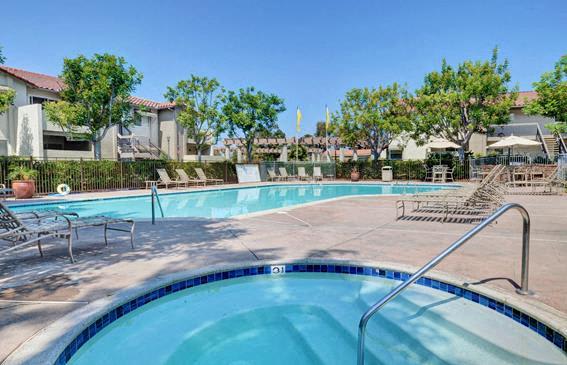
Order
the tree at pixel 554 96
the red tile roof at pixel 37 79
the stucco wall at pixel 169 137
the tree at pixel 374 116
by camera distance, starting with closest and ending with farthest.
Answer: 1. the tree at pixel 554 96
2. the red tile roof at pixel 37 79
3. the tree at pixel 374 116
4. the stucco wall at pixel 169 137

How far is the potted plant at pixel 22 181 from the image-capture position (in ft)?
A: 42.5

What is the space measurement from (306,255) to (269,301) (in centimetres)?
103

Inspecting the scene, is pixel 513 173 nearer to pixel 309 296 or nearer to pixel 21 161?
pixel 309 296

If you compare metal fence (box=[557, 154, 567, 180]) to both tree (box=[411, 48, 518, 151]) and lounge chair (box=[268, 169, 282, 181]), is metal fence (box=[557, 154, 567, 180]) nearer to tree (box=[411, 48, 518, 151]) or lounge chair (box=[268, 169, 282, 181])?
tree (box=[411, 48, 518, 151])

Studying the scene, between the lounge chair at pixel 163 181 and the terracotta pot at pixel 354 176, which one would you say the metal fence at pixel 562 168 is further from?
the lounge chair at pixel 163 181

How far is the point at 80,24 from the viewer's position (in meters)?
14.4

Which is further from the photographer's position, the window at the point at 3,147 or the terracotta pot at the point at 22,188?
the window at the point at 3,147

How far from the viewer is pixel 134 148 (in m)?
24.5

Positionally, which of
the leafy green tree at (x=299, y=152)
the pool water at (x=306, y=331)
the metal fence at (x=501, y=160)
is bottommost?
the pool water at (x=306, y=331)

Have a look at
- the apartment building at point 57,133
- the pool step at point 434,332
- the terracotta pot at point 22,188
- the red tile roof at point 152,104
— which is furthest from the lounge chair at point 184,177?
the pool step at point 434,332

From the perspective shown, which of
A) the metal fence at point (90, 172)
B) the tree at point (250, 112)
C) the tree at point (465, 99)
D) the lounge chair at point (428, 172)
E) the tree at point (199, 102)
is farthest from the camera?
→ the lounge chair at point (428, 172)

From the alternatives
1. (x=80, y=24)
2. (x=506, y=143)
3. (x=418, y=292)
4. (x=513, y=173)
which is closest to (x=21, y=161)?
(x=80, y=24)

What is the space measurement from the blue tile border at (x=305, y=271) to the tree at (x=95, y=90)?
50.6 ft

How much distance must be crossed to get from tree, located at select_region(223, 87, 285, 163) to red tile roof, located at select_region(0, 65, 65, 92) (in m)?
10.0
